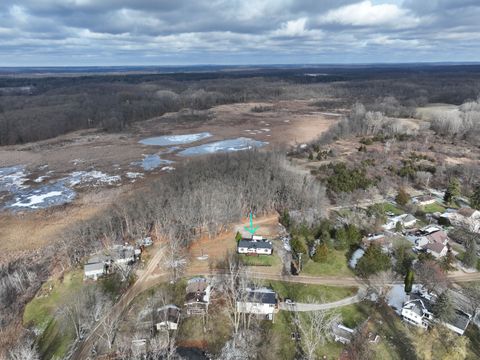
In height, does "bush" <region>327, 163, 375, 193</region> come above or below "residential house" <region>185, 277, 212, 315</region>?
above

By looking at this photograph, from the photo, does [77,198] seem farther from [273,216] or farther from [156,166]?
[273,216]

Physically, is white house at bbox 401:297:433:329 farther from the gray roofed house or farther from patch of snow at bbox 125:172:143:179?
patch of snow at bbox 125:172:143:179

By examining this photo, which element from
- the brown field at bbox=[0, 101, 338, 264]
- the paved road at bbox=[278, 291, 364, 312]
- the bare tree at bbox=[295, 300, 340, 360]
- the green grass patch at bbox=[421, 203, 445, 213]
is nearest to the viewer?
the bare tree at bbox=[295, 300, 340, 360]

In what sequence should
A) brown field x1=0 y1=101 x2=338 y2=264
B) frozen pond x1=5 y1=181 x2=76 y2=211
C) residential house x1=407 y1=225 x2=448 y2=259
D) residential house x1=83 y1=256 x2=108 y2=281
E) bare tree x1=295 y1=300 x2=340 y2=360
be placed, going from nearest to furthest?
1. bare tree x1=295 y1=300 x2=340 y2=360
2. residential house x1=83 y1=256 x2=108 y2=281
3. residential house x1=407 y1=225 x2=448 y2=259
4. brown field x1=0 y1=101 x2=338 y2=264
5. frozen pond x1=5 y1=181 x2=76 y2=211

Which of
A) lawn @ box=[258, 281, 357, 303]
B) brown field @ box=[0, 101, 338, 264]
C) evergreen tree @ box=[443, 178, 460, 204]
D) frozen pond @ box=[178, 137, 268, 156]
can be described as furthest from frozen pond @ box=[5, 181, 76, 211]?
evergreen tree @ box=[443, 178, 460, 204]

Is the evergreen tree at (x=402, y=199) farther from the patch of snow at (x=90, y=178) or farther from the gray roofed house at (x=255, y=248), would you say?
the patch of snow at (x=90, y=178)

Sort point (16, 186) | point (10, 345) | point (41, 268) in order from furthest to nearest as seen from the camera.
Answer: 1. point (16, 186)
2. point (41, 268)
3. point (10, 345)

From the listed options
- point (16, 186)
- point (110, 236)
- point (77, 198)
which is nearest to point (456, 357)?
point (110, 236)
